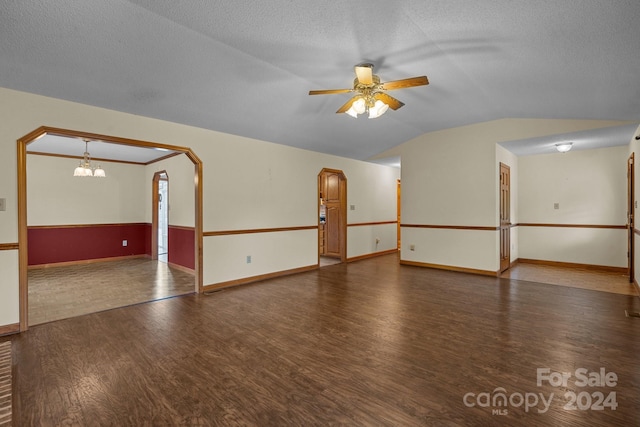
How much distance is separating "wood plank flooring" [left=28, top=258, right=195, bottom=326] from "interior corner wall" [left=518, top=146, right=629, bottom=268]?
6865mm

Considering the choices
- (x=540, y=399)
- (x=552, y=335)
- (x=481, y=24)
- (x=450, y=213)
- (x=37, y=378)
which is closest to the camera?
(x=540, y=399)

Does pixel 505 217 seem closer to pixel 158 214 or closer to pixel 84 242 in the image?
pixel 158 214

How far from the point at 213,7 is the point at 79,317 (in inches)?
139

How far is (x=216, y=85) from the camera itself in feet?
11.6

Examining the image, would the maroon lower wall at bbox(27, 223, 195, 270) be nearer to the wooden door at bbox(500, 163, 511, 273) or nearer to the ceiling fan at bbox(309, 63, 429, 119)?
the ceiling fan at bbox(309, 63, 429, 119)

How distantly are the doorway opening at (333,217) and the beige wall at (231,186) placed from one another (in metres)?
0.19

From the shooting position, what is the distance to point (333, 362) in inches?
97.1

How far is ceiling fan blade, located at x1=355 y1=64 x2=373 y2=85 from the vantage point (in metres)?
2.75

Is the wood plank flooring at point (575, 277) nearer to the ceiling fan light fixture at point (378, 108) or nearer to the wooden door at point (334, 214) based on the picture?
the wooden door at point (334, 214)

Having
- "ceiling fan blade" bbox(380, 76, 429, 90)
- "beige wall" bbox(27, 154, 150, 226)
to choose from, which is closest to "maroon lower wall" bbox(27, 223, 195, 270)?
"beige wall" bbox(27, 154, 150, 226)

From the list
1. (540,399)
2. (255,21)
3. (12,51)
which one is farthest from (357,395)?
(12,51)

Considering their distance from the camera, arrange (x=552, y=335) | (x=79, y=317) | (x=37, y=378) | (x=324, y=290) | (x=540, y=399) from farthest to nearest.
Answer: (x=324, y=290) < (x=79, y=317) < (x=552, y=335) < (x=37, y=378) < (x=540, y=399)

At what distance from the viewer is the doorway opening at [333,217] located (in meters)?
6.91

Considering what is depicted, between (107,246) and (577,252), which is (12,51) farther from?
(577,252)
